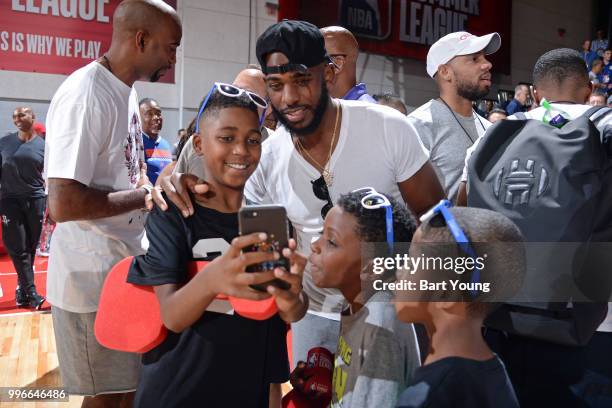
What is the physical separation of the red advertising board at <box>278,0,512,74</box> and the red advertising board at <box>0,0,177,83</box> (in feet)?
10.4

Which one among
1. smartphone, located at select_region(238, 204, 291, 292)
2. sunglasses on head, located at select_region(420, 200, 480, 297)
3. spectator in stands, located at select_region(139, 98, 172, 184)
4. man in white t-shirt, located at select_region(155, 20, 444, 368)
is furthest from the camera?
spectator in stands, located at select_region(139, 98, 172, 184)

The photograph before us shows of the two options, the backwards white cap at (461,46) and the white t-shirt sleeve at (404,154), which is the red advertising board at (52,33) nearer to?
the backwards white cap at (461,46)

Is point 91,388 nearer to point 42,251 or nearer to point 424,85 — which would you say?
point 42,251

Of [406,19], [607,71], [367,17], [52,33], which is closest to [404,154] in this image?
[52,33]

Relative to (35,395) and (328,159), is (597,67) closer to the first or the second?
(328,159)

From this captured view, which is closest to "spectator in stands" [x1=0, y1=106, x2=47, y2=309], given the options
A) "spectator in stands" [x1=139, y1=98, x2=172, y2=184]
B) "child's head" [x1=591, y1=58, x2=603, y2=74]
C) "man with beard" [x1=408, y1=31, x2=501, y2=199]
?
"spectator in stands" [x1=139, y1=98, x2=172, y2=184]

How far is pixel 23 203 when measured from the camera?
6.02 m

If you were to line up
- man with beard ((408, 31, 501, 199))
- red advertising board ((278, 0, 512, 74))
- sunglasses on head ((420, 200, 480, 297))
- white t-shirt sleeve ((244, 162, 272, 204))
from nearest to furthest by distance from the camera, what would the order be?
sunglasses on head ((420, 200, 480, 297))
white t-shirt sleeve ((244, 162, 272, 204))
man with beard ((408, 31, 501, 199))
red advertising board ((278, 0, 512, 74))

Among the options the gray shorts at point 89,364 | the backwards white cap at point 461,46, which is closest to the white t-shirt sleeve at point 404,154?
the gray shorts at point 89,364

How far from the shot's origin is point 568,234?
1631 millimetres

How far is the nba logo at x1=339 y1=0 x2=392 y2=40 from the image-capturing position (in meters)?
10.6

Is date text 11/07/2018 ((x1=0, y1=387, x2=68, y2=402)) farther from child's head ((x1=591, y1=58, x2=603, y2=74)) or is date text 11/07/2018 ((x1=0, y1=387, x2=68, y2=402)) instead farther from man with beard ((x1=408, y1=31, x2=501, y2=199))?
child's head ((x1=591, y1=58, x2=603, y2=74))

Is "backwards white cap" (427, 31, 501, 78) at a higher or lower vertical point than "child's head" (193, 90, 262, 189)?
higher

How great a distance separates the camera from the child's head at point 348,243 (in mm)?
1504
